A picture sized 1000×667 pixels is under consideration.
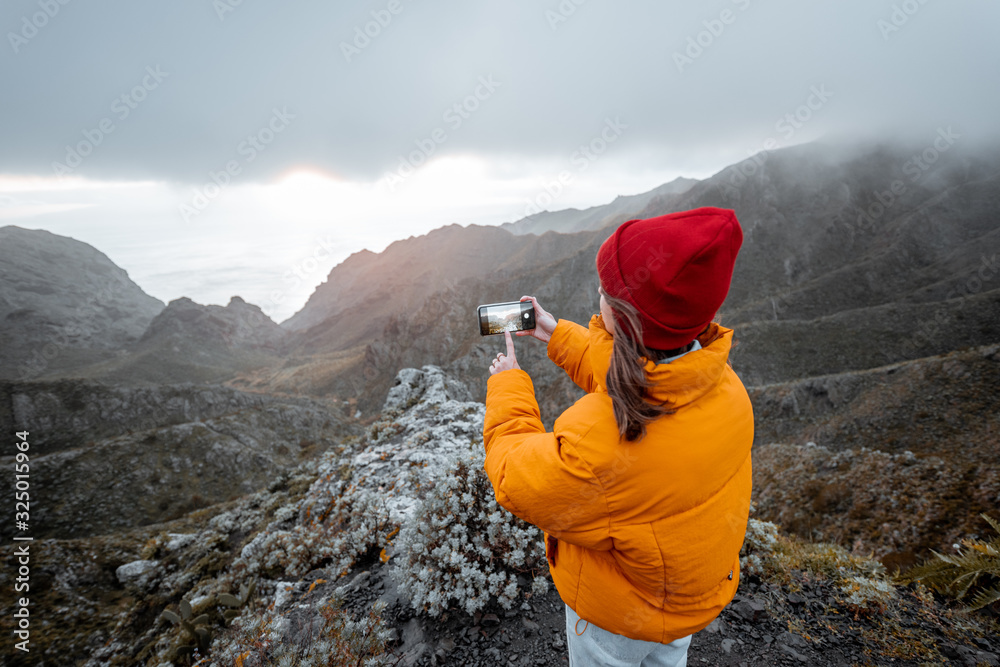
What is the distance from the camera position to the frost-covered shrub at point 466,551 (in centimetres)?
447

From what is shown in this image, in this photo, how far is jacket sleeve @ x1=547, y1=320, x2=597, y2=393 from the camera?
9.72 feet

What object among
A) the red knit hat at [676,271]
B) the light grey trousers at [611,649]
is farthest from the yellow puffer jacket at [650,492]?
the light grey trousers at [611,649]

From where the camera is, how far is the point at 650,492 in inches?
69.3

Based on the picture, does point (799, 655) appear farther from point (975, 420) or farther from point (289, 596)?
point (975, 420)

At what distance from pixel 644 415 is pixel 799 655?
4875 millimetres

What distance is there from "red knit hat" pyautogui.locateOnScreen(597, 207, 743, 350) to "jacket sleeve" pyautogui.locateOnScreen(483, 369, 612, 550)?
718 mm

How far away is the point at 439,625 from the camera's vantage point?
4352 mm

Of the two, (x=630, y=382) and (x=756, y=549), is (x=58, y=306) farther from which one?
(x=756, y=549)

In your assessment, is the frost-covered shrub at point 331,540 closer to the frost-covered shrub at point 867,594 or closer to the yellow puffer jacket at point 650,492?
the yellow puffer jacket at point 650,492

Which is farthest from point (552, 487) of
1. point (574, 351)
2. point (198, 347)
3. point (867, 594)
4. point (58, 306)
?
point (58, 306)

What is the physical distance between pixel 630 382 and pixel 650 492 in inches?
20.4

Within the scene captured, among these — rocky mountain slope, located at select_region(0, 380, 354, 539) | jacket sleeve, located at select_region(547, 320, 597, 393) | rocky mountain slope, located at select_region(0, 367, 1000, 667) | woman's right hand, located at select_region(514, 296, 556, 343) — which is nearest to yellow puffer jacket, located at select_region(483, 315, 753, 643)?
jacket sleeve, located at select_region(547, 320, 597, 393)

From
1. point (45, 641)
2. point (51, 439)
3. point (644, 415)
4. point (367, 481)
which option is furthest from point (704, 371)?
point (51, 439)

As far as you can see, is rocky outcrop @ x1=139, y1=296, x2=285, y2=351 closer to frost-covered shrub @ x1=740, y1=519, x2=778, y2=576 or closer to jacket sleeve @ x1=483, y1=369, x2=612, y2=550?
frost-covered shrub @ x1=740, y1=519, x2=778, y2=576
